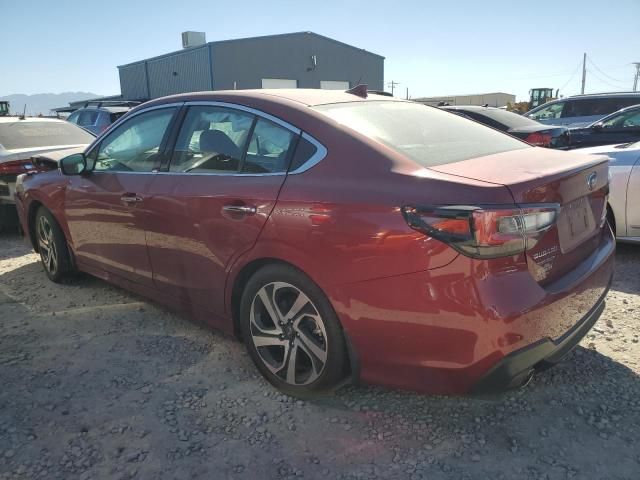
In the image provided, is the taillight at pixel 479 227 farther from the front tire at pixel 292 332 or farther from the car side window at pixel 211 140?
the car side window at pixel 211 140

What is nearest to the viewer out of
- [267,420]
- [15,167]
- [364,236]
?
[364,236]

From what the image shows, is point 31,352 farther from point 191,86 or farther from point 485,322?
point 191,86

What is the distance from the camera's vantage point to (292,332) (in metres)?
2.66

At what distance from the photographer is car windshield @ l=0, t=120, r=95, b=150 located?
22.4ft

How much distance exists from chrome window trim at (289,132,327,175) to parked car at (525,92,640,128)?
11.1 metres

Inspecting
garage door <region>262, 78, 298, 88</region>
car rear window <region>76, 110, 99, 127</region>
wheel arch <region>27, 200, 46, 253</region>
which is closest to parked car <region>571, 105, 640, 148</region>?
wheel arch <region>27, 200, 46, 253</region>

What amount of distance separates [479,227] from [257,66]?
30.2 m

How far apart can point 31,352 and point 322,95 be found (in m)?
2.49

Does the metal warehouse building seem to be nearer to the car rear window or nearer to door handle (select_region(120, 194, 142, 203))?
the car rear window

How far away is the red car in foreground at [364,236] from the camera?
2057mm

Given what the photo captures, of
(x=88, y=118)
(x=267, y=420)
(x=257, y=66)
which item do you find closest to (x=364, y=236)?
(x=267, y=420)

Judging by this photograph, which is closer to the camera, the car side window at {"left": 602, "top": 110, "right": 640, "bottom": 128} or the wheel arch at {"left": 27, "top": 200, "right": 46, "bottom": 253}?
the wheel arch at {"left": 27, "top": 200, "right": 46, "bottom": 253}

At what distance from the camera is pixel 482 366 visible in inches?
81.9

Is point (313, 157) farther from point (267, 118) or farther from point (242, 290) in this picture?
point (242, 290)
